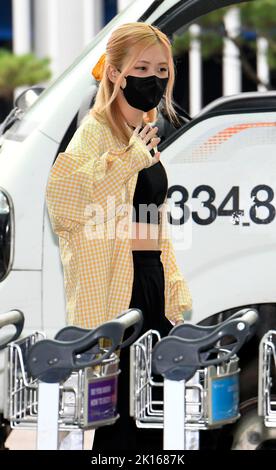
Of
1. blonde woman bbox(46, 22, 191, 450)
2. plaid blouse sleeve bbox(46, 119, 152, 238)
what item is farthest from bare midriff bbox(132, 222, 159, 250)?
plaid blouse sleeve bbox(46, 119, 152, 238)

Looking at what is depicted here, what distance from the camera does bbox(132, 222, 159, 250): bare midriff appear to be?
15.1 feet

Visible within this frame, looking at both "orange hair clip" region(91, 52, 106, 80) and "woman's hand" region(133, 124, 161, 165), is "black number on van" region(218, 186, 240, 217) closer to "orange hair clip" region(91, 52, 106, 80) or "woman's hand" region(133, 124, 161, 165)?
"woman's hand" region(133, 124, 161, 165)

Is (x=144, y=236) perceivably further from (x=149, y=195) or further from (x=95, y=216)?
(x=95, y=216)

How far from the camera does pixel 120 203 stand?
4.49 metres

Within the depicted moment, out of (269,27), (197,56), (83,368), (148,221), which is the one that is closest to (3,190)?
(148,221)

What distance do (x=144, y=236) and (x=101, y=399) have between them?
40.1 inches

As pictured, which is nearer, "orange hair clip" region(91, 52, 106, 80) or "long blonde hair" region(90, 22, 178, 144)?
"long blonde hair" region(90, 22, 178, 144)

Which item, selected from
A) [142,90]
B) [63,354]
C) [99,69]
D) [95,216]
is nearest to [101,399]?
[63,354]

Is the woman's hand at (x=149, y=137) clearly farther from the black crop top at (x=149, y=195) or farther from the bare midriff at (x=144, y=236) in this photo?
the bare midriff at (x=144, y=236)

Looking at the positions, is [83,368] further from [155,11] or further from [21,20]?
[21,20]

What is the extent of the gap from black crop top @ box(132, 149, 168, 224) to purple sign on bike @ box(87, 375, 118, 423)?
901 millimetres

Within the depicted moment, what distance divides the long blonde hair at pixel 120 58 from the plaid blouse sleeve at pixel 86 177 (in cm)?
17

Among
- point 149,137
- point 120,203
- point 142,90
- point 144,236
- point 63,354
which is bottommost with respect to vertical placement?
point 63,354

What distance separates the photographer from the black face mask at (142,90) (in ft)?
15.0
